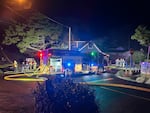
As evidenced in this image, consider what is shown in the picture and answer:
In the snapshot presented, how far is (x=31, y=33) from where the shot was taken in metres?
47.6

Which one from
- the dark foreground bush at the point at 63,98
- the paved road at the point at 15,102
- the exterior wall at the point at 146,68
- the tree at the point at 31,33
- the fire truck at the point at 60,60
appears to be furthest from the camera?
the tree at the point at 31,33

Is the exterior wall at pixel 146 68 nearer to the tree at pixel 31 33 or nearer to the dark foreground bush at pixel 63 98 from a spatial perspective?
the tree at pixel 31 33

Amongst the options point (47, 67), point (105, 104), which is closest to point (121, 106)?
point (105, 104)

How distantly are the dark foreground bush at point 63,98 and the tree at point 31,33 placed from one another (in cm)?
3981

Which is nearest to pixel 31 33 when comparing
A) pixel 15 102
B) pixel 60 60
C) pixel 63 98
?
pixel 60 60

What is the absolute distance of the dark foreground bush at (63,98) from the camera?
8.02 metres

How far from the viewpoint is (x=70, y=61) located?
1610 inches

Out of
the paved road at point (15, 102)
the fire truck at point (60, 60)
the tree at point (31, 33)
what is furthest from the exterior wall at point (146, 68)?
the paved road at point (15, 102)

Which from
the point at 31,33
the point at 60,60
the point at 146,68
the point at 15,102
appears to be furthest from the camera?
the point at 31,33

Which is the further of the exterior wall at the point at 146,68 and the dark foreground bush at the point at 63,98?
the exterior wall at the point at 146,68

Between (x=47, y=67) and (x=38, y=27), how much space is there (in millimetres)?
11826

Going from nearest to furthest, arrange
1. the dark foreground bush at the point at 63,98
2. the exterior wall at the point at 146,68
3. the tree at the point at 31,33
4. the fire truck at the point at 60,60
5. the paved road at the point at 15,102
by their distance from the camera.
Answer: the dark foreground bush at the point at 63,98
the paved road at the point at 15,102
the exterior wall at the point at 146,68
the fire truck at the point at 60,60
the tree at the point at 31,33

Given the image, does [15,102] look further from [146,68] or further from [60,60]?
[60,60]

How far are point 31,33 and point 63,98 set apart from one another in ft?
132
